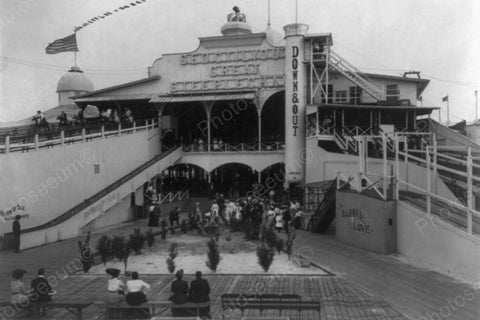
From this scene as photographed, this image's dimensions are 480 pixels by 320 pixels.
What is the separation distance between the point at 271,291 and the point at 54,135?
54.9 feet

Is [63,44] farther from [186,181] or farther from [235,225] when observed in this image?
[235,225]

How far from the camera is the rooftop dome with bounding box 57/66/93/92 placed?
5338cm

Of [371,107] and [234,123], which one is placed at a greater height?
[371,107]

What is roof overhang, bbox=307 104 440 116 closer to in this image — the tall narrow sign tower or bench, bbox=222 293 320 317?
the tall narrow sign tower

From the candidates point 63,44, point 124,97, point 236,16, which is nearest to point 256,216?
point 63,44

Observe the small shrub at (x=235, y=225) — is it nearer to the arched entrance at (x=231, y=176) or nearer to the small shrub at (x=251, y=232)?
the small shrub at (x=251, y=232)

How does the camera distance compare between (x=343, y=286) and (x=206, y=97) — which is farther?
(x=206, y=97)

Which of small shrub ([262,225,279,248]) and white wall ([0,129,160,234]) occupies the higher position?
white wall ([0,129,160,234])

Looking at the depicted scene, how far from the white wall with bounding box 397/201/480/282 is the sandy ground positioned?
3.44m

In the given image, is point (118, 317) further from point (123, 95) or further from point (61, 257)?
point (123, 95)

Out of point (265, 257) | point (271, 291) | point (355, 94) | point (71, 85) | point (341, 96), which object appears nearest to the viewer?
point (271, 291)

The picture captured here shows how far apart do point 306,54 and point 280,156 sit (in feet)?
23.2

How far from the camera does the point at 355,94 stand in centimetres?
3516

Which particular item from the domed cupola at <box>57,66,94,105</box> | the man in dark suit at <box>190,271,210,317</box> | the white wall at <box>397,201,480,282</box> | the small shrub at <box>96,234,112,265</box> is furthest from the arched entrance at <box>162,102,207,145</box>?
the man in dark suit at <box>190,271,210,317</box>
